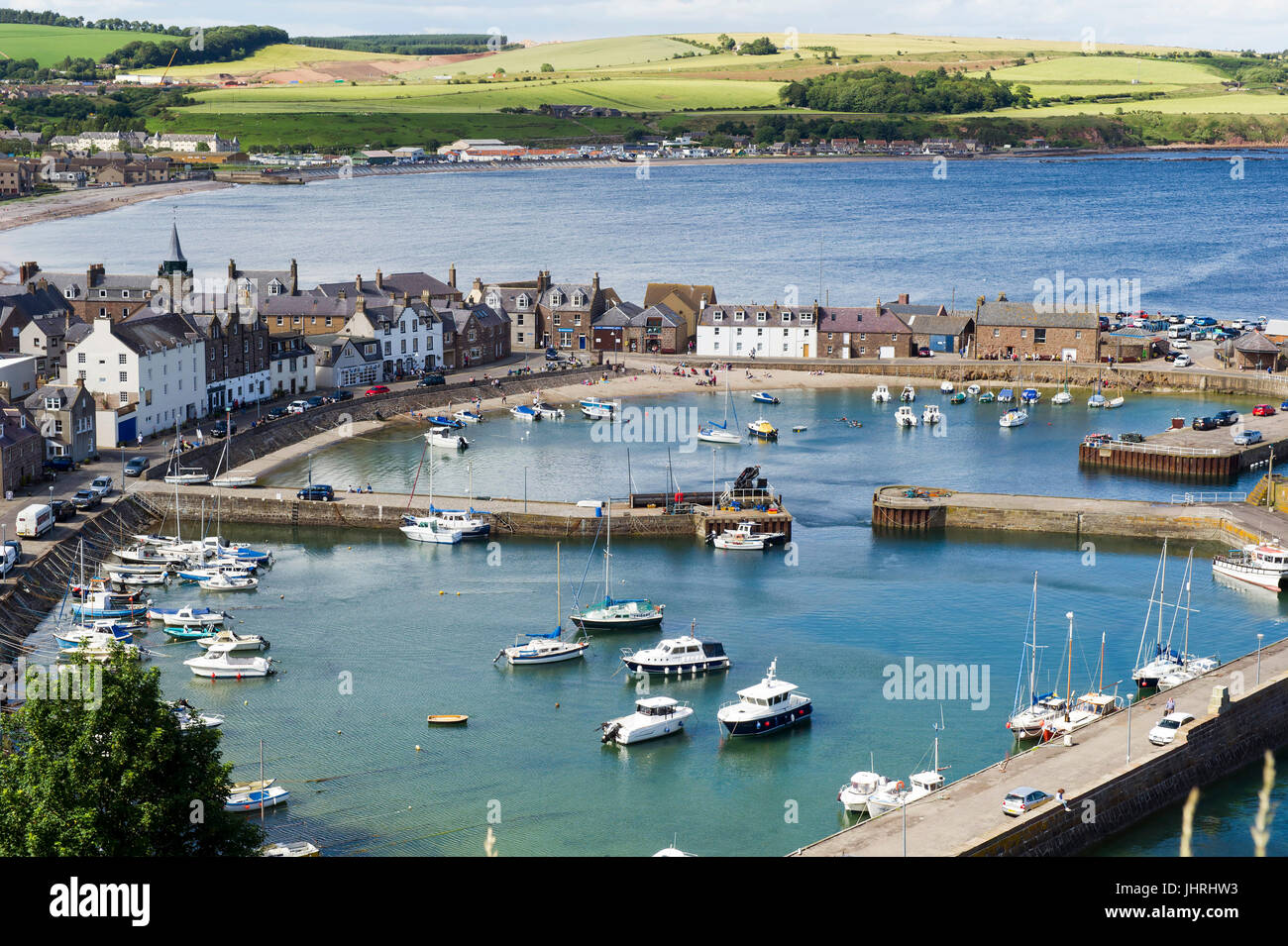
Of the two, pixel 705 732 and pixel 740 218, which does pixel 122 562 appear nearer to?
pixel 705 732

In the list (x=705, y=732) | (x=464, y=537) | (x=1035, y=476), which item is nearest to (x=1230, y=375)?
(x=1035, y=476)

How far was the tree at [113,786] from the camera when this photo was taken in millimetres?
20406

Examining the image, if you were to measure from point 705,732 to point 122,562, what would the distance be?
2186 cm

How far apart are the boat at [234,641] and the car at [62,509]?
11.3 meters

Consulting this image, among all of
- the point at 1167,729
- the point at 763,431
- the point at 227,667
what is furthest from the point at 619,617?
the point at 763,431

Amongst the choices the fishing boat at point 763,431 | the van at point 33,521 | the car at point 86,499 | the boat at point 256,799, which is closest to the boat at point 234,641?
the van at point 33,521

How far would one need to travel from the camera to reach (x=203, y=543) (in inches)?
1962

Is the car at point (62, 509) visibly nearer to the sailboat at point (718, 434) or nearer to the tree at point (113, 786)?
the sailboat at point (718, 434)

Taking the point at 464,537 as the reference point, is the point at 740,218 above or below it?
above

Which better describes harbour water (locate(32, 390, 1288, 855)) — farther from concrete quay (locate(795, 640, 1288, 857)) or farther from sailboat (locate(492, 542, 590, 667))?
concrete quay (locate(795, 640, 1288, 857))

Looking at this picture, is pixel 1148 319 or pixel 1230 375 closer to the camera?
pixel 1230 375

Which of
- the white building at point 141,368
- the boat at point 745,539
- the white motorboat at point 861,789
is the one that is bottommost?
the white motorboat at point 861,789

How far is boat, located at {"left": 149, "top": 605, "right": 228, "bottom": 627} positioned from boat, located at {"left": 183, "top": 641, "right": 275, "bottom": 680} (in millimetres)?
2833
